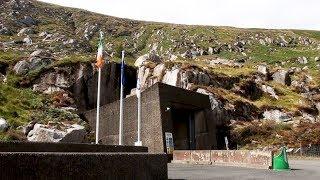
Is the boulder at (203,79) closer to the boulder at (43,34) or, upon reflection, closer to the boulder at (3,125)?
the boulder at (3,125)

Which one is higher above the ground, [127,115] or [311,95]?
[311,95]

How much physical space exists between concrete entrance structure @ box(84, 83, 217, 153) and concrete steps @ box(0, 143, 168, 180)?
2728 centimetres

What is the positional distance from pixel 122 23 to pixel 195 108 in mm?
152742

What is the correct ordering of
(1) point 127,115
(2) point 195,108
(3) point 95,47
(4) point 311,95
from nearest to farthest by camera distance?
(1) point 127,115 < (2) point 195,108 < (4) point 311,95 < (3) point 95,47

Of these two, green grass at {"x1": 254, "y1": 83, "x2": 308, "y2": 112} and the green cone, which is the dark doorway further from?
green grass at {"x1": 254, "y1": 83, "x2": 308, "y2": 112}


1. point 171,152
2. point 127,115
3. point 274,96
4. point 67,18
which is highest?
point 67,18

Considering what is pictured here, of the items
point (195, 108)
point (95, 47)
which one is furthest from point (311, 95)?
point (95, 47)

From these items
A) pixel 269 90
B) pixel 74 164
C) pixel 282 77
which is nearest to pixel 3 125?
pixel 74 164

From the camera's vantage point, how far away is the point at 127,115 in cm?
4459

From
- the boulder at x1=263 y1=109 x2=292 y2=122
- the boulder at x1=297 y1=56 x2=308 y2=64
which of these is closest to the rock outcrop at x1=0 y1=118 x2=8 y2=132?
the boulder at x1=263 y1=109 x2=292 y2=122

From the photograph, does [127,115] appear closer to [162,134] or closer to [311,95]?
[162,134]

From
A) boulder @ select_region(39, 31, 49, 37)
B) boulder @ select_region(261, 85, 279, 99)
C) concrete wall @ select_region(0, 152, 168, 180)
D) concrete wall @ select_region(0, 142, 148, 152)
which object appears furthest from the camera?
boulder @ select_region(39, 31, 49, 37)

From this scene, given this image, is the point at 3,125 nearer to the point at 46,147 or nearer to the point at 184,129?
the point at 184,129

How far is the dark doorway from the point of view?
160 feet
